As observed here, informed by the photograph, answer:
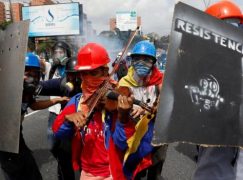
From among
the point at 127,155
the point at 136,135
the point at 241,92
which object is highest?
the point at 241,92

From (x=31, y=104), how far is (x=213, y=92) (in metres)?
1.86

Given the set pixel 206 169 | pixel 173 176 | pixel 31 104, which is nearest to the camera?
pixel 206 169

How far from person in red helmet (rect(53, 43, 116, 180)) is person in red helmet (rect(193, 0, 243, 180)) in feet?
2.14

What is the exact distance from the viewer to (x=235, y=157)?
5.98 ft

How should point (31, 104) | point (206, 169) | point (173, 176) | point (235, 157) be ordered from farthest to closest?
point (173, 176)
point (31, 104)
point (206, 169)
point (235, 157)

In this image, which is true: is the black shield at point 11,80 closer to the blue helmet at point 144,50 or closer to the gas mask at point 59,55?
→ the blue helmet at point 144,50

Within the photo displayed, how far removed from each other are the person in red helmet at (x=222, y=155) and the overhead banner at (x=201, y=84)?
0.31 metres

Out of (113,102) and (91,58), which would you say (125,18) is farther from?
(113,102)

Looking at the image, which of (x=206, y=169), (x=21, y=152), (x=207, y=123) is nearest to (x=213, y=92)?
(x=207, y=123)

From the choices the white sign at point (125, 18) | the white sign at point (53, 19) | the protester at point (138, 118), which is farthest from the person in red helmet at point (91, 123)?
the white sign at point (125, 18)

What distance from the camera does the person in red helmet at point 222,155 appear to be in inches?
73.5

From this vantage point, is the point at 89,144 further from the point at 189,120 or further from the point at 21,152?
the point at 189,120

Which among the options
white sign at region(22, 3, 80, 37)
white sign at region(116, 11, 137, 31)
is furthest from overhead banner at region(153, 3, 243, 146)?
white sign at region(116, 11, 137, 31)

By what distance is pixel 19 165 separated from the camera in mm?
2795
